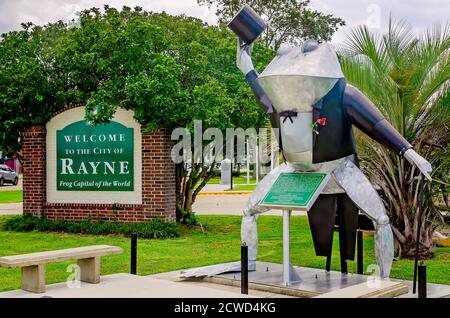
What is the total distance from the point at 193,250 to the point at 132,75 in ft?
12.7

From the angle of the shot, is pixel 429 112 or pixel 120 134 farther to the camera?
pixel 120 134

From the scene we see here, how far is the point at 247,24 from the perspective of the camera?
7879 millimetres

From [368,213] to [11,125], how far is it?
9094 millimetres

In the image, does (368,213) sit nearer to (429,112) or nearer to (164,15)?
(429,112)

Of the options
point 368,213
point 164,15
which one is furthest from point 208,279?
point 164,15

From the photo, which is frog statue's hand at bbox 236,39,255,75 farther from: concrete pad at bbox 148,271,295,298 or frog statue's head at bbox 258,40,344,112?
concrete pad at bbox 148,271,295,298

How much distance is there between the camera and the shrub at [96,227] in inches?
503

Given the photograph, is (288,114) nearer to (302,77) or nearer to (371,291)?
(302,77)

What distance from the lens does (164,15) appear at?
1538 centimetres

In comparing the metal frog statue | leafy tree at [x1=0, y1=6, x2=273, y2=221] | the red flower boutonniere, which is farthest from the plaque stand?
leafy tree at [x1=0, y1=6, x2=273, y2=221]

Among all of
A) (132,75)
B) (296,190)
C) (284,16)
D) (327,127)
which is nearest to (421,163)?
(327,127)

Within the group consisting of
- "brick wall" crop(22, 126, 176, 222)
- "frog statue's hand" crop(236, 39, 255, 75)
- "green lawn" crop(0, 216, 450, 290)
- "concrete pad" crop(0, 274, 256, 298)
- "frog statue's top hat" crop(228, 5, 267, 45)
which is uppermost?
"frog statue's top hat" crop(228, 5, 267, 45)

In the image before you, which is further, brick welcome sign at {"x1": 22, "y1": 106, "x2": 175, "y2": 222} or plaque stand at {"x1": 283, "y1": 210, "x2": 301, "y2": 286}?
brick welcome sign at {"x1": 22, "y1": 106, "x2": 175, "y2": 222}

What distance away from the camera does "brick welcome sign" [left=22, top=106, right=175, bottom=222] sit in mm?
13047
